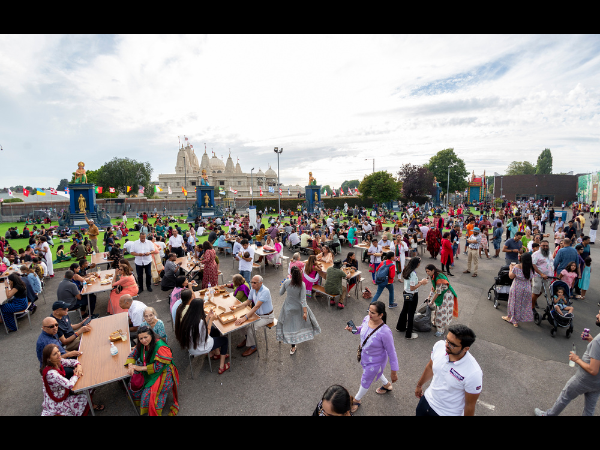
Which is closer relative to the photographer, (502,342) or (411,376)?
(411,376)

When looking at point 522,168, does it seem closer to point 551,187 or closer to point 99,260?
point 551,187

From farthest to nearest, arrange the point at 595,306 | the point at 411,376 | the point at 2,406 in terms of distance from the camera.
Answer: the point at 595,306 < the point at 411,376 < the point at 2,406

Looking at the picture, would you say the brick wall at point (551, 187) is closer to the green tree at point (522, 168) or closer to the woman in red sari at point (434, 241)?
the green tree at point (522, 168)

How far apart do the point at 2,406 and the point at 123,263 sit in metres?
2.91

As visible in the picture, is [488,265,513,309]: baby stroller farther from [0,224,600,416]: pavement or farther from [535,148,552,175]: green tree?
[535,148,552,175]: green tree

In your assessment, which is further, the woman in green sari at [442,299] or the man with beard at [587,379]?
the woman in green sari at [442,299]

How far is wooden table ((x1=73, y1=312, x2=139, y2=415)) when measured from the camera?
359 cm

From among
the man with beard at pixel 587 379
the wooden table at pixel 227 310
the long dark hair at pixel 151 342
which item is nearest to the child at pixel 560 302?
the man with beard at pixel 587 379

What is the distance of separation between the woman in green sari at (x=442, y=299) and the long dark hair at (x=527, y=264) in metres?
1.76

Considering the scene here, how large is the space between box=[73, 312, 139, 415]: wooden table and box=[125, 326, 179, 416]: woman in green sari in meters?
0.17

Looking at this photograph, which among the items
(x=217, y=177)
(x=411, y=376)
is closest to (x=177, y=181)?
(x=217, y=177)

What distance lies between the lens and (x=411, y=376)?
4.62 meters

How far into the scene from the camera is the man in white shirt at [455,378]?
2.43 m
